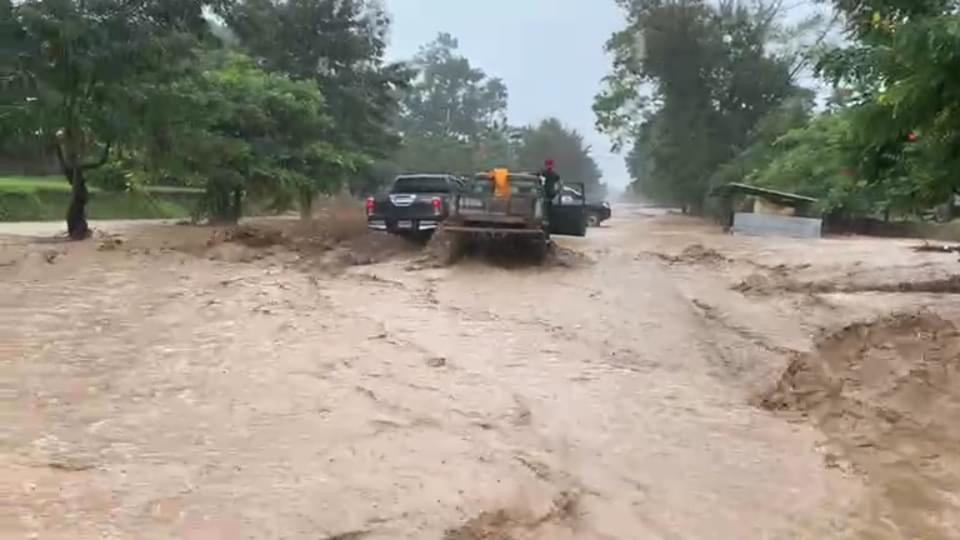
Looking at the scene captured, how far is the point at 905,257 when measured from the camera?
66.9ft

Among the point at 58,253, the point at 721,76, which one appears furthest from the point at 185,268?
the point at 721,76

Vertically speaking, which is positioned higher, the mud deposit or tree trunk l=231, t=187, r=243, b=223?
tree trunk l=231, t=187, r=243, b=223

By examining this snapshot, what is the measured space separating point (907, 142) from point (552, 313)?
454 centimetres

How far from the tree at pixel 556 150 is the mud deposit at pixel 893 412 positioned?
255 ft

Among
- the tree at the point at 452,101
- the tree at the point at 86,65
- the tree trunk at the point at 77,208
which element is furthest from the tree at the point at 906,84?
the tree at the point at 452,101

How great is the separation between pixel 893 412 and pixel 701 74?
4109 centimetres

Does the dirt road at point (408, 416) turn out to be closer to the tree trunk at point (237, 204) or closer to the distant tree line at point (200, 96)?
the distant tree line at point (200, 96)

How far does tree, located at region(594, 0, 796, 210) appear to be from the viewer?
46.4 m

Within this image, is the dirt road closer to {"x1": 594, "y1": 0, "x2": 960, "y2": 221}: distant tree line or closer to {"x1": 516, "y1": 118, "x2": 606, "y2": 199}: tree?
{"x1": 594, "y1": 0, "x2": 960, "y2": 221}: distant tree line

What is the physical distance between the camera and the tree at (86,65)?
16203 millimetres

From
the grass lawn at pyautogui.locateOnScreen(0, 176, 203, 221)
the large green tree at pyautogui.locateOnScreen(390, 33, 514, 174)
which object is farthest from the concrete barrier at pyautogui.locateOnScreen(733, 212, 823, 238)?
the large green tree at pyautogui.locateOnScreen(390, 33, 514, 174)

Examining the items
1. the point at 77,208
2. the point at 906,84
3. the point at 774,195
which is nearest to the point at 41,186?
the point at 77,208

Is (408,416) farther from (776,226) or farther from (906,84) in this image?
(776,226)

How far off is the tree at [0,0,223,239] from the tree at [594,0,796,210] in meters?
31.9
